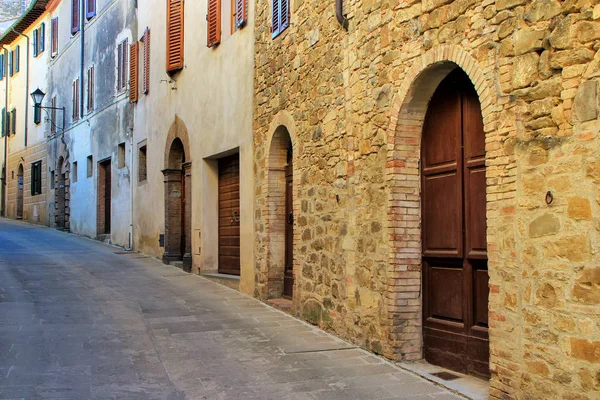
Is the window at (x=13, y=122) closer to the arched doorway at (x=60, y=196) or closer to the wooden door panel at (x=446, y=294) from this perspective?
the arched doorway at (x=60, y=196)

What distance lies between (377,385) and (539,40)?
9.94 ft

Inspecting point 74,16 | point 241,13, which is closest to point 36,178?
point 74,16

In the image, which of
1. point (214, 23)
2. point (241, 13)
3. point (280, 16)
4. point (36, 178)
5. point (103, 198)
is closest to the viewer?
point (280, 16)

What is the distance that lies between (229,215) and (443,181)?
654 centimetres

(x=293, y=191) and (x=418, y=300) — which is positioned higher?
(x=293, y=191)

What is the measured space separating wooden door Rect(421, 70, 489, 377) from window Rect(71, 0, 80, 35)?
18.9 metres

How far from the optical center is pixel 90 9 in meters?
20.9

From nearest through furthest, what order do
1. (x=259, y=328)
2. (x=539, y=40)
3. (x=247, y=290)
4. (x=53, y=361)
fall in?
(x=539, y=40) → (x=53, y=361) → (x=259, y=328) → (x=247, y=290)

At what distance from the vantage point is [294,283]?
8781mm

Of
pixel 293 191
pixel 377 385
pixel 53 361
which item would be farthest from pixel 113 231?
pixel 377 385

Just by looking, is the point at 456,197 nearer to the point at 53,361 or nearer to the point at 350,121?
the point at 350,121

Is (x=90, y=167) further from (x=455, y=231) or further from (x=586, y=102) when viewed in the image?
(x=586, y=102)

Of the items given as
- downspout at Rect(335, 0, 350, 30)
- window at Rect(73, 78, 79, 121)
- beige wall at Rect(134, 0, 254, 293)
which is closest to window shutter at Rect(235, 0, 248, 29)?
beige wall at Rect(134, 0, 254, 293)

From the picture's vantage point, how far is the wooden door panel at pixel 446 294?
5.95 meters
